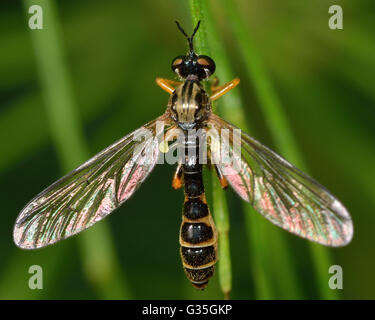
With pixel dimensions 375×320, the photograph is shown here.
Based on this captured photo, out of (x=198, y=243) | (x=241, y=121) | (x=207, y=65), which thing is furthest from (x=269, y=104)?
(x=198, y=243)

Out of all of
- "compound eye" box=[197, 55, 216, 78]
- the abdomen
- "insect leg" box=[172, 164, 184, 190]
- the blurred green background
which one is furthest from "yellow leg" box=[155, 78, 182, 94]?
the blurred green background

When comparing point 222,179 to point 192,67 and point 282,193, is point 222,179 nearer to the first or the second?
point 282,193

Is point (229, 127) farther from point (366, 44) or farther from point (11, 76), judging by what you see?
point (11, 76)

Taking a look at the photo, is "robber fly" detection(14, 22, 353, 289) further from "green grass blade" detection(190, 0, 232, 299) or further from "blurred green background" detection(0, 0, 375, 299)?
"blurred green background" detection(0, 0, 375, 299)
